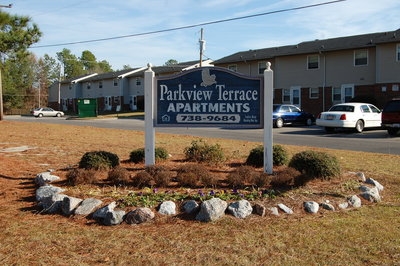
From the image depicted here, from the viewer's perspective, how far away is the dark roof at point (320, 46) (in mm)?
32641

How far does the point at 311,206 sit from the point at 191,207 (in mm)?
1662

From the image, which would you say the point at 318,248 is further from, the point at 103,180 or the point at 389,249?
the point at 103,180

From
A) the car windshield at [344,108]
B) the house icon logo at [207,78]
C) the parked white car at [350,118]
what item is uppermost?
the house icon logo at [207,78]

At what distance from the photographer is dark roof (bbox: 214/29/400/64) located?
3264 centimetres

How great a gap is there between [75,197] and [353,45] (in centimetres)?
3161

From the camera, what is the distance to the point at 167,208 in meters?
5.99

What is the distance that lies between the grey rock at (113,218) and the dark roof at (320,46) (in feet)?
98.1

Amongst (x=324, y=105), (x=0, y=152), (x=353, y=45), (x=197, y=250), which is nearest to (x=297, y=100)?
(x=324, y=105)

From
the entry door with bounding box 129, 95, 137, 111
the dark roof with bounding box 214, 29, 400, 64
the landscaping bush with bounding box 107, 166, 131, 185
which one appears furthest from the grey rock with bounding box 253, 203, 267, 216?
the entry door with bounding box 129, 95, 137, 111

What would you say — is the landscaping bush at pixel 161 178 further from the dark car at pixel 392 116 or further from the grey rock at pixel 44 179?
the dark car at pixel 392 116

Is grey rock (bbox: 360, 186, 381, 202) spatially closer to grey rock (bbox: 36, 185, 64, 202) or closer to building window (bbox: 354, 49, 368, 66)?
grey rock (bbox: 36, 185, 64, 202)

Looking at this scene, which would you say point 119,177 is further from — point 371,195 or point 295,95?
point 295,95

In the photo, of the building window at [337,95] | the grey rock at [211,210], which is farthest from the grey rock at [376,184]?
the building window at [337,95]

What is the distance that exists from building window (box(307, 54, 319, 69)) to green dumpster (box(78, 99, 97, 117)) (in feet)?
88.6
